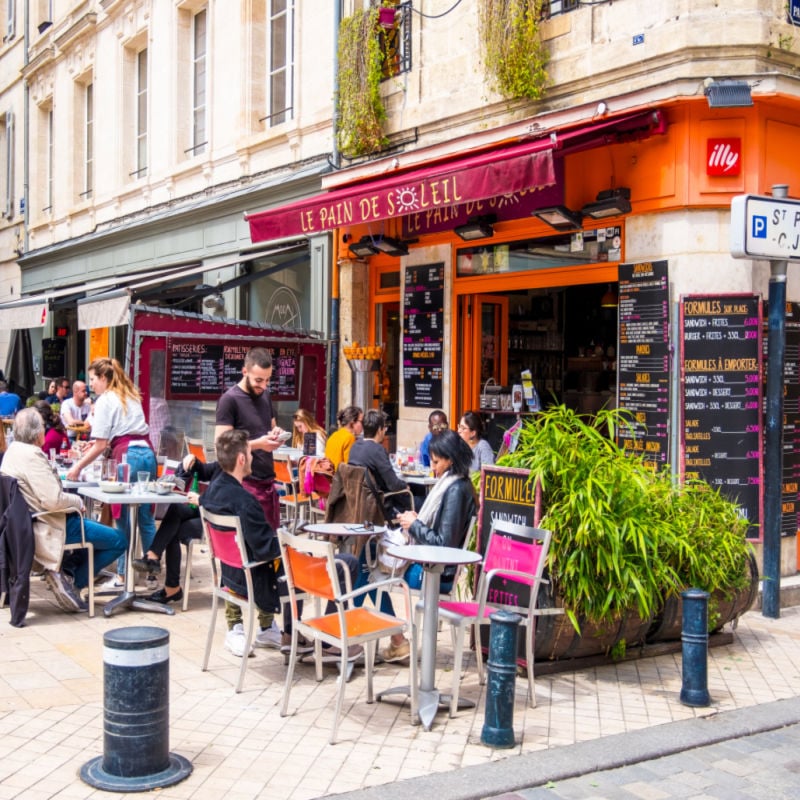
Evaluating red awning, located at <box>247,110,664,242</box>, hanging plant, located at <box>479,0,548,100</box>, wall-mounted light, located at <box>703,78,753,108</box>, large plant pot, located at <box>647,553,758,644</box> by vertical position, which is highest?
hanging plant, located at <box>479,0,548,100</box>

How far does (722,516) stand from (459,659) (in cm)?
221

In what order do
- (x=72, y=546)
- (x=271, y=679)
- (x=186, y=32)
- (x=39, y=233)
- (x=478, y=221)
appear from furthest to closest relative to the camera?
(x=39, y=233)
(x=186, y=32)
(x=478, y=221)
(x=72, y=546)
(x=271, y=679)

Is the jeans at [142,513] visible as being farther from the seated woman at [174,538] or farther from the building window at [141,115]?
the building window at [141,115]

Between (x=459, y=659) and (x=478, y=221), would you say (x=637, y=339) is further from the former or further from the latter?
(x=459, y=659)

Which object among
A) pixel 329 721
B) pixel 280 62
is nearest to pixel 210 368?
pixel 280 62

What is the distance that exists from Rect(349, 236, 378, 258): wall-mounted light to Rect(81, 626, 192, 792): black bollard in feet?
24.4

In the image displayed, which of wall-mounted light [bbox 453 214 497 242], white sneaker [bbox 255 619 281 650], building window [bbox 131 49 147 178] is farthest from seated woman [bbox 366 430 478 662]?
building window [bbox 131 49 147 178]

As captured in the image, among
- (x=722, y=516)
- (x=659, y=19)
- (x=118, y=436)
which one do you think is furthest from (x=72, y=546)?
(x=659, y=19)

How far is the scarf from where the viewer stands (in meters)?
5.69

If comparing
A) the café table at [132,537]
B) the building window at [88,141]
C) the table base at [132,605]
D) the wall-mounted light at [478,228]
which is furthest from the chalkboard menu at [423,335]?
the building window at [88,141]

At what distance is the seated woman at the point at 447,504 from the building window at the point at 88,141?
50.5 ft

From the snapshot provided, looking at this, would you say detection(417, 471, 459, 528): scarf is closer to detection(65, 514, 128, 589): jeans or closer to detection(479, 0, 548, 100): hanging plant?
detection(65, 514, 128, 589): jeans

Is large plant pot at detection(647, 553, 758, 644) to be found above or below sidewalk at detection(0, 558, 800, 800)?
above

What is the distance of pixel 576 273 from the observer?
902 cm
